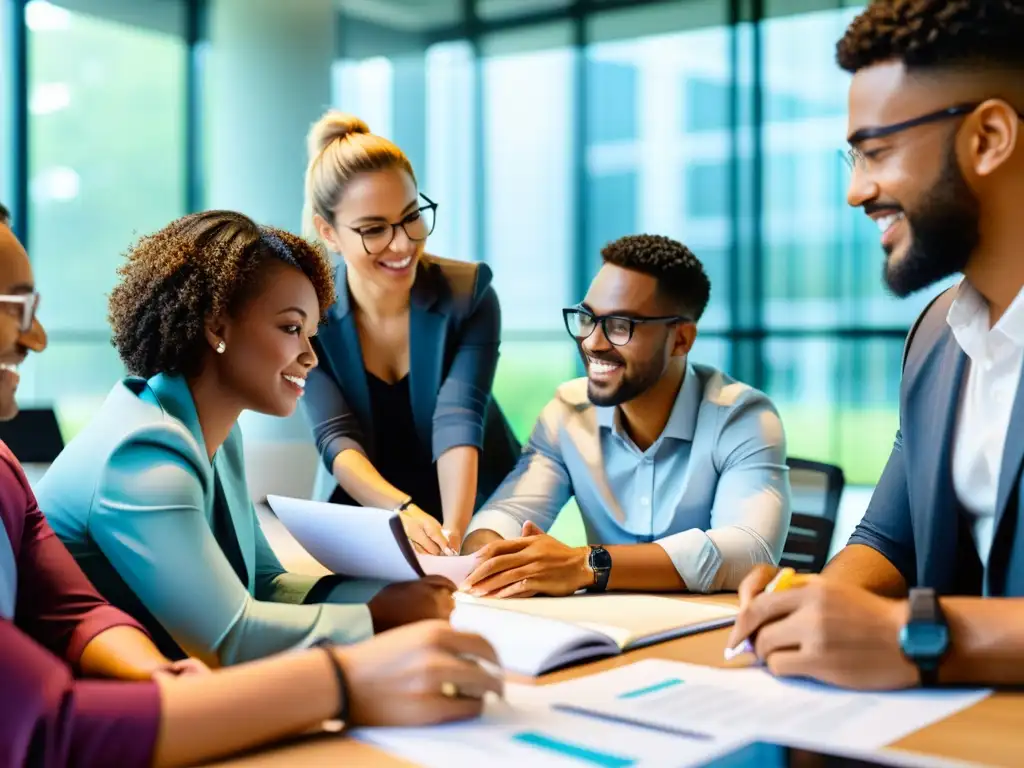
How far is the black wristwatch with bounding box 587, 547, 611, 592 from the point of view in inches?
73.3

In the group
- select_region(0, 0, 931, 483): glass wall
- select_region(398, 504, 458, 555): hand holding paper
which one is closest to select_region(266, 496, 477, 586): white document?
select_region(398, 504, 458, 555): hand holding paper

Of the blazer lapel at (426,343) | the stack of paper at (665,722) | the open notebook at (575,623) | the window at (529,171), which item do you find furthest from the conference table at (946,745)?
the window at (529,171)

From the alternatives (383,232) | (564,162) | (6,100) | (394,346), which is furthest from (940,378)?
(6,100)

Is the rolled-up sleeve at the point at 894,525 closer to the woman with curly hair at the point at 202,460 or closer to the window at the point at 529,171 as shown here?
the woman with curly hair at the point at 202,460

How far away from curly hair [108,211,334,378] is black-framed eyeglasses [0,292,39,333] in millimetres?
410

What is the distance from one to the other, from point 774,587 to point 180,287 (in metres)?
0.91

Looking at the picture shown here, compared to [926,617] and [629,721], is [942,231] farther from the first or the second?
[629,721]

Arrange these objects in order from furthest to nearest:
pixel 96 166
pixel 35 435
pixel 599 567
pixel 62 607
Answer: pixel 96 166, pixel 35 435, pixel 599 567, pixel 62 607

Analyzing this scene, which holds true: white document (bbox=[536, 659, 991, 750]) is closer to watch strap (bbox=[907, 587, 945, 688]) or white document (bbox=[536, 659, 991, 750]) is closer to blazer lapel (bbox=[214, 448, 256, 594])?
watch strap (bbox=[907, 587, 945, 688])

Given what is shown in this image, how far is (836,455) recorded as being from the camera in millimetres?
7230

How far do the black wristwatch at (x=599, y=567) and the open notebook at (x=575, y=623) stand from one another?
0.16 ft

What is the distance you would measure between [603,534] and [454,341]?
24.1 inches

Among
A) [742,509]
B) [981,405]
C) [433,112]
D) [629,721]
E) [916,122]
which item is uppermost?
[433,112]

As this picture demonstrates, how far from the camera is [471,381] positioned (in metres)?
2.60
